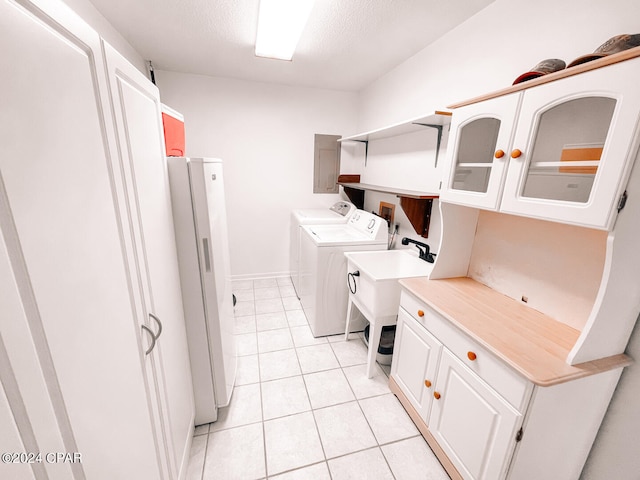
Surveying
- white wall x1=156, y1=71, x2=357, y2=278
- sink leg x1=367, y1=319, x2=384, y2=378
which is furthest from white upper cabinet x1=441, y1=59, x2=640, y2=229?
white wall x1=156, y1=71, x2=357, y2=278

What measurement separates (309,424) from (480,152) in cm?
186

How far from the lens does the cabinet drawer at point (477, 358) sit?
970 millimetres

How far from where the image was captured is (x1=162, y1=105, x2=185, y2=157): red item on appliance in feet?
4.95

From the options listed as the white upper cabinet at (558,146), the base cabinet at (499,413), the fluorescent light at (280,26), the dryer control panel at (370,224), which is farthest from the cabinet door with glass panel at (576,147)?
the fluorescent light at (280,26)

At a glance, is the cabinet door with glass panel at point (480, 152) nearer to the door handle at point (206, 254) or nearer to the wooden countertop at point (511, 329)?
the wooden countertop at point (511, 329)

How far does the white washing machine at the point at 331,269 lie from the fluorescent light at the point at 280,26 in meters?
1.57

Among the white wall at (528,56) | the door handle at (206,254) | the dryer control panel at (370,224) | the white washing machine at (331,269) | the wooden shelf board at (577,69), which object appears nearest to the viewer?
the wooden shelf board at (577,69)

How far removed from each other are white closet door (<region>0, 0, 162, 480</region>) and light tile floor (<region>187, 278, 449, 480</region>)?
33.3 inches

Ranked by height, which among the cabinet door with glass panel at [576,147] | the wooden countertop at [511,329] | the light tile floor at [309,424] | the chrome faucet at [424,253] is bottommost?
the light tile floor at [309,424]

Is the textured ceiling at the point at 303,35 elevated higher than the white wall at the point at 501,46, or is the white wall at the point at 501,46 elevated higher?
the textured ceiling at the point at 303,35

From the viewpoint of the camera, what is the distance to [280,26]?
1.83 metres

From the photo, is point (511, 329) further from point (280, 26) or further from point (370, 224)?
point (280, 26)

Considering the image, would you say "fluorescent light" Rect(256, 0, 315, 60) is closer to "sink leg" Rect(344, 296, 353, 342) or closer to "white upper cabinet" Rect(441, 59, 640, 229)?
"white upper cabinet" Rect(441, 59, 640, 229)

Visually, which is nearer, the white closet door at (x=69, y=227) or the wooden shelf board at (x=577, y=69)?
the white closet door at (x=69, y=227)
